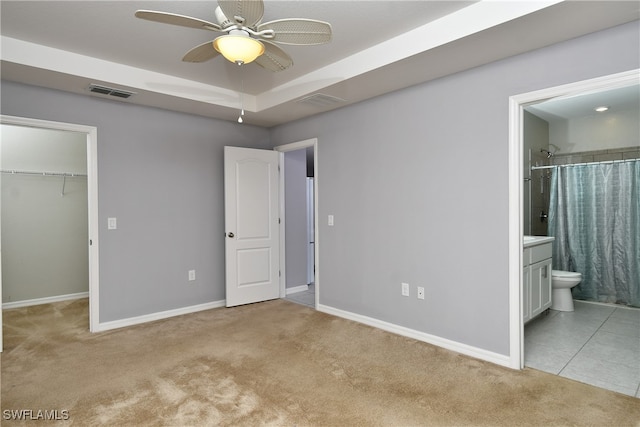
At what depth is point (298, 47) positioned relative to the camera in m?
3.06

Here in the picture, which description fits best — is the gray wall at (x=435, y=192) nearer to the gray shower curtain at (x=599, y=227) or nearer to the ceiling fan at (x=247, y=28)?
the ceiling fan at (x=247, y=28)

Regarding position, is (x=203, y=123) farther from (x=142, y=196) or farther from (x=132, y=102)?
(x=142, y=196)

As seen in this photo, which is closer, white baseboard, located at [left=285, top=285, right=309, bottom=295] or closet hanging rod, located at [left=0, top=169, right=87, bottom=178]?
closet hanging rod, located at [left=0, top=169, right=87, bottom=178]

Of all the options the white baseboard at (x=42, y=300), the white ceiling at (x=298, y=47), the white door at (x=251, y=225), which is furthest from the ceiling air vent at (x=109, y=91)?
the white baseboard at (x=42, y=300)

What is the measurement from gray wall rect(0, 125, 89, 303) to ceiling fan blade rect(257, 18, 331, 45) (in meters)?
4.29

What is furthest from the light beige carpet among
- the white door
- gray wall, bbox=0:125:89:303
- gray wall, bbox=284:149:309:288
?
gray wall, bbox=284:149:309:288

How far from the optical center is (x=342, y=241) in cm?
418

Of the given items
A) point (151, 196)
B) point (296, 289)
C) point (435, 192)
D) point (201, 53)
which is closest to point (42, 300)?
point (151, 196)

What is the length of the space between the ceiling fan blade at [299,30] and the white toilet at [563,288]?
379 cm


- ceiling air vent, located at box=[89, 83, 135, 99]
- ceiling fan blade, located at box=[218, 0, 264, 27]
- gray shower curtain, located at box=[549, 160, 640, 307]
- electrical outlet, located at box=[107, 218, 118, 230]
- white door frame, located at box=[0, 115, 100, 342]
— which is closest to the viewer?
ceiling fan blade, located at box=[218, 0, 264, 27]

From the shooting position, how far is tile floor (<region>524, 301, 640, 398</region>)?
2662 millimetres

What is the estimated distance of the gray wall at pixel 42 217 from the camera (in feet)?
15.3

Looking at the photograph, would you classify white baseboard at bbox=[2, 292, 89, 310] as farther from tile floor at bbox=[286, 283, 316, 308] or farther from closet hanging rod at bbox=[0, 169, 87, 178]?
tile floor at bbox=[286, 283, 316, 308]

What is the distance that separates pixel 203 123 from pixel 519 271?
12.2 feet
